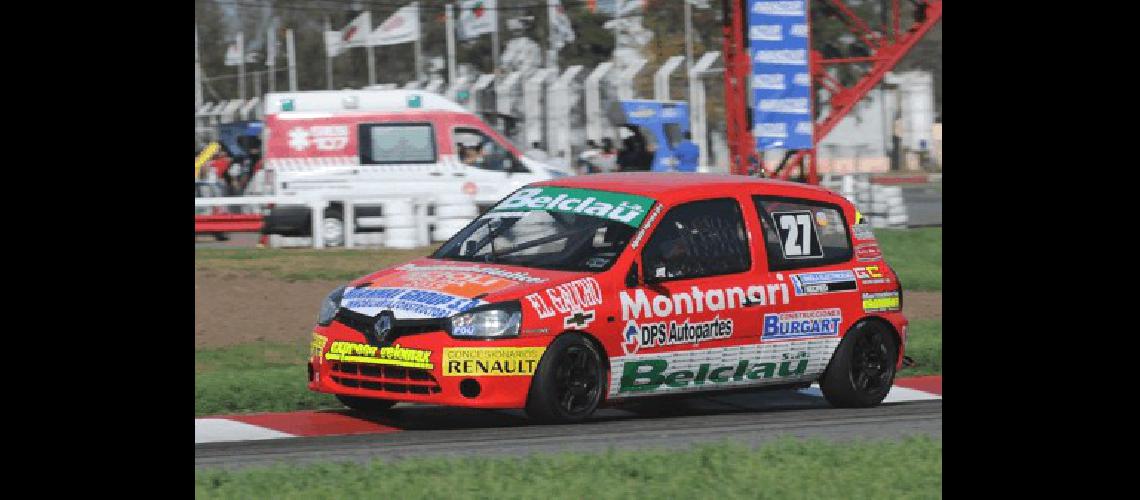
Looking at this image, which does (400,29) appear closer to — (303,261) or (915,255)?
(915,255)

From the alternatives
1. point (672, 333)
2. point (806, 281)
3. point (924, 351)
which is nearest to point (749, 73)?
point (924, 351)

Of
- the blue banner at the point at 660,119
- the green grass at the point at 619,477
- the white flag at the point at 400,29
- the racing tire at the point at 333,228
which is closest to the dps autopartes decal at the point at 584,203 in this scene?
the green grass at the point at 619,477

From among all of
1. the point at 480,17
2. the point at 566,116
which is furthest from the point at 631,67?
the point at 480,17

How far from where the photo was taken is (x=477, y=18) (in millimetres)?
54969

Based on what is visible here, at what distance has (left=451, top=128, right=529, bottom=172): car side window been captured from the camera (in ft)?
83.9

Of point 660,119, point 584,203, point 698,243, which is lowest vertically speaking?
point 698,243

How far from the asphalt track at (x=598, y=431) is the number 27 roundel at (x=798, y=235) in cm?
97

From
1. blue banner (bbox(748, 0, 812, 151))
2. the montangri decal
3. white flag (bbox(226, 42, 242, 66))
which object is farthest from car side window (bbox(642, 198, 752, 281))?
white flag (bbox(226, 42, 242, 66))

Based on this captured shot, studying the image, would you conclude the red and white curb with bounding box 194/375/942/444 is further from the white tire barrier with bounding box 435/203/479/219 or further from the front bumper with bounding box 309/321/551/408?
the white tire barrier with bounding box 435/203/479/219

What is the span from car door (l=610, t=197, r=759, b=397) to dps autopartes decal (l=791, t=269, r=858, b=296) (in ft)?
1.35

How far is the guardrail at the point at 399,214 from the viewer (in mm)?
24562

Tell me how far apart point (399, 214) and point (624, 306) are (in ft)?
48.5

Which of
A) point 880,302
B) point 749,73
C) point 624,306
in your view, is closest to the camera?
point 624,306

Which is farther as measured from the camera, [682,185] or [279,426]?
[682,185]
